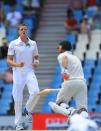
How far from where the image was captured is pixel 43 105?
2623 cm

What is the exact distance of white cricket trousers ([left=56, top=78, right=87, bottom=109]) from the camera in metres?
17.0

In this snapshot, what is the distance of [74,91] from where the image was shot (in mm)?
17078

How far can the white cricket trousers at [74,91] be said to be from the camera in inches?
669

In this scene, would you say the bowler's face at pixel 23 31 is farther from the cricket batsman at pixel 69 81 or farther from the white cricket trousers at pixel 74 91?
the white cricket trousers at pixel 74 91

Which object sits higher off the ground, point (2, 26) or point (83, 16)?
point (83, 16)

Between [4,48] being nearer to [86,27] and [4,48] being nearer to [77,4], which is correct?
[86,27]

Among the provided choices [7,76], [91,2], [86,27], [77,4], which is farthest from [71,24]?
[7,76]

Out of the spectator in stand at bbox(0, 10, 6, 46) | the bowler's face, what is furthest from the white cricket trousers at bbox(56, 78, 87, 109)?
the spectator in stand at bbox(0, 10, 6, 46)

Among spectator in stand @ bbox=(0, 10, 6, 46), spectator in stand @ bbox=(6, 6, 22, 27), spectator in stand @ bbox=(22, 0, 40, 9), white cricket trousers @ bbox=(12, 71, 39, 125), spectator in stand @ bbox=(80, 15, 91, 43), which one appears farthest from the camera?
spectator in stand @ bbox=(22, 0, 40, 9)

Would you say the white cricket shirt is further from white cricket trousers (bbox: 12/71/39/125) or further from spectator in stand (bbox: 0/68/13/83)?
spectator in stand (bbox: 0/68/13/83)

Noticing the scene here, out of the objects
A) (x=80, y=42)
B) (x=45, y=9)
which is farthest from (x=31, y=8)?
(x=80, y=42)

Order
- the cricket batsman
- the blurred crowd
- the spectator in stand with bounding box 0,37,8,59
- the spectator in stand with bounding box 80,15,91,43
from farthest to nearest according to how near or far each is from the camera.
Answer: the blurred crowd < the spectator in stand with bounding box 80,15,91,43 < the spectator in stand with bounding box 0,37,8,59 < the cricket batsman

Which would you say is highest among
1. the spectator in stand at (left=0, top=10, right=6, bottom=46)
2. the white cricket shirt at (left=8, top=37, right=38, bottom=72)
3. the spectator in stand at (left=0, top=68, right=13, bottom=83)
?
the white cricket shirt at (left=8, top=37, right=38, bottom=72)

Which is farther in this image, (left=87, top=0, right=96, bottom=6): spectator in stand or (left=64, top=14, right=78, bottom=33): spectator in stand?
(left=87, top=0, right=96, bottom=6): spectator in stand
